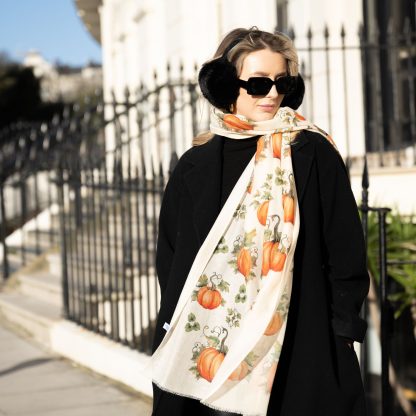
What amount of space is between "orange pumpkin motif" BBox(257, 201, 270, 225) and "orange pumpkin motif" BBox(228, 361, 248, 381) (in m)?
0.45

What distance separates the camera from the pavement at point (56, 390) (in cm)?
485

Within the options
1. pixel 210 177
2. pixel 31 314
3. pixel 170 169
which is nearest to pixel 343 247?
pixel 210 177

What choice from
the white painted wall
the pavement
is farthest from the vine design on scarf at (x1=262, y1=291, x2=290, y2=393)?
the white painted wall

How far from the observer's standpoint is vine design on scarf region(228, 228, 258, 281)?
255 centimetres

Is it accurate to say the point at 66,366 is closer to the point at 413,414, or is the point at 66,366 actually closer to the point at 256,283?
the point at 413,414

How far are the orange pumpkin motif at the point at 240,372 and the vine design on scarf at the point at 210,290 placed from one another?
0.21m

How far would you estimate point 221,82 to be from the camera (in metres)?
2.69

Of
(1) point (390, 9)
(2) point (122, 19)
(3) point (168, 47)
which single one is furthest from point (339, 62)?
(2) point (122, 19)

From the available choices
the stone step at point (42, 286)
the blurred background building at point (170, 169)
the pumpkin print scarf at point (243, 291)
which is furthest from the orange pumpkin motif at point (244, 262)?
the stone step at point (42, 286)

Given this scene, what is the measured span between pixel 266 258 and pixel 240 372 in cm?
36

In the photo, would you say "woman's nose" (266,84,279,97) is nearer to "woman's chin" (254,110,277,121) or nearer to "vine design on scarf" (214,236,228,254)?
"woman's chin" (254,110,277,121)

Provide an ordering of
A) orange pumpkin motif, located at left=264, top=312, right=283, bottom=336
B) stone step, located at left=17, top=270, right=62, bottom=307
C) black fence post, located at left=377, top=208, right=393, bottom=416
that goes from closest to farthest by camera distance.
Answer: orange pumpkin motif, located at left=264, top=312, right=283, bottom=336, black fence post, located at left=377, top=208, right=393, bottom=416, stone step, located at left=17, top=270, right=62, bottom=307

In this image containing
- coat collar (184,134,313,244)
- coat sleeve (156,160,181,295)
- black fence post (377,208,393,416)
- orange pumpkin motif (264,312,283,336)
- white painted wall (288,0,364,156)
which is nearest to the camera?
orange pumpkin motif (264,312,283,336)

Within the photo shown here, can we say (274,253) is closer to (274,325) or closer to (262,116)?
(274,325)
